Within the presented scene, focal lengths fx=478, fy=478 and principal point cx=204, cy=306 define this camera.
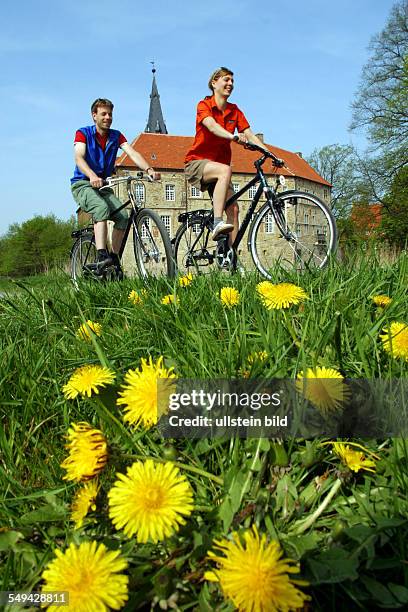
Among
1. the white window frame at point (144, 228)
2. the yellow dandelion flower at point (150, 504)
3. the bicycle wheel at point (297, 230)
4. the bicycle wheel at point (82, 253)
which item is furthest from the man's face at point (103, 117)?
the yellow dandelion flower at point (150, 504)

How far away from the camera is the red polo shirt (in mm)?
4773

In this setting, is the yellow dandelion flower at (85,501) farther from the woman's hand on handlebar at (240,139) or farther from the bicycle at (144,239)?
the woman's hand on handlebar at (240,139)

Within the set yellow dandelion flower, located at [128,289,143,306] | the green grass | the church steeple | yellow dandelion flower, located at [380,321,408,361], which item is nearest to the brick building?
the church steeple

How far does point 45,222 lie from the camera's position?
201 feet

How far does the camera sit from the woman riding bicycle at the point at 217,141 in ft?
15.1

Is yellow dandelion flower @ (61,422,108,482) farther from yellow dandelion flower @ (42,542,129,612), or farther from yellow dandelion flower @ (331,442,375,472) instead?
yellow dandelion flower @ (331,442,375,472)

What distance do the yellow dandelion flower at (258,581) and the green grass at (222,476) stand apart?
9 cm

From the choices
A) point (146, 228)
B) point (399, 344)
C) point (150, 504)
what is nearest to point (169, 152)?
point (146, 228)

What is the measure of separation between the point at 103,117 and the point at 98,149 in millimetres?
321

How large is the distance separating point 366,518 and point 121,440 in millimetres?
523

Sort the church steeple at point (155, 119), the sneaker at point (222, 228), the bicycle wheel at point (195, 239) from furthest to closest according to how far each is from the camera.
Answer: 1. the church steeple at point (155, 119)
2. the bicycle wheel at point (195, 239)
3. the sneaker at point (222, 228)

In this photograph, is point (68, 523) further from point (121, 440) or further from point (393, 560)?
point (393, 560)

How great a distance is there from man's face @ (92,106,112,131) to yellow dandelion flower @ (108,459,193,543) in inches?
189

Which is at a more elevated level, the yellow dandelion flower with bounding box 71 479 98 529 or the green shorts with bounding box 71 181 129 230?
the green shorts with bounding box 71 181 129 230
